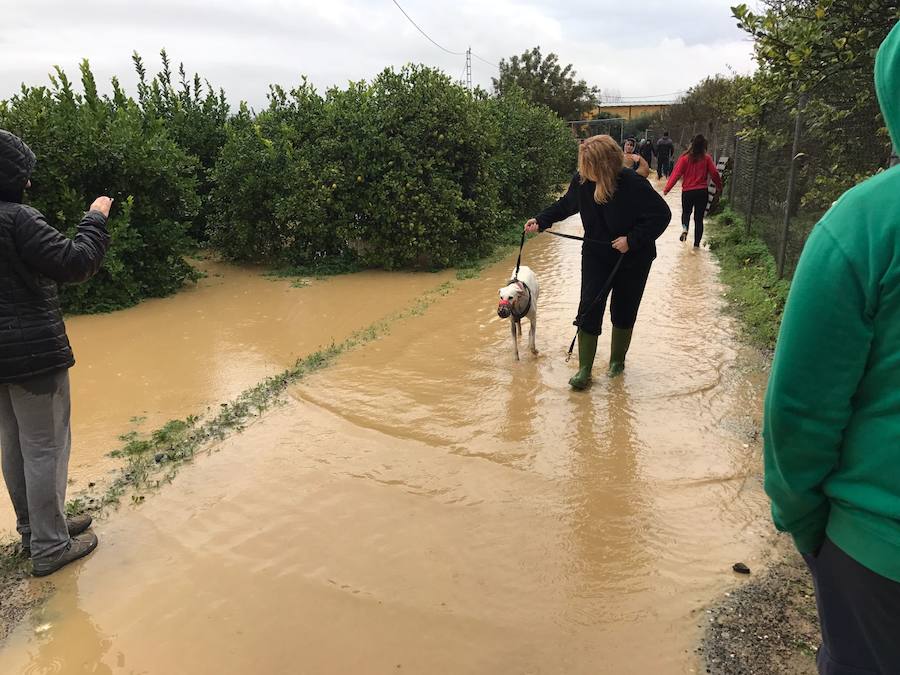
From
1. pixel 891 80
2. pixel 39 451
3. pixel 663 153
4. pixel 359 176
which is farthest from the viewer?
pixel 663 153

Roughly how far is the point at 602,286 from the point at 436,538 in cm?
289

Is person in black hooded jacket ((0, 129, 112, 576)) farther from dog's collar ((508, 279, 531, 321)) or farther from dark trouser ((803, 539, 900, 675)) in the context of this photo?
dog's collar ((508, 279, 531, 321))

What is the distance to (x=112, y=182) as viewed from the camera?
27.5 feet

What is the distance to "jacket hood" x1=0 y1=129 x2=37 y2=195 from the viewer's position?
310cm

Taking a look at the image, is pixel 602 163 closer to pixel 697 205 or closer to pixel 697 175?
pixel 697 175

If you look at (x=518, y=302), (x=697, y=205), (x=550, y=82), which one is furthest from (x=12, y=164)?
(x=550, y=82)

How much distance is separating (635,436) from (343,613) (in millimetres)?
2663

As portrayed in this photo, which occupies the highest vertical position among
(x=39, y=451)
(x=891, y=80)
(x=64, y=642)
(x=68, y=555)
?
(x=891, y=80)

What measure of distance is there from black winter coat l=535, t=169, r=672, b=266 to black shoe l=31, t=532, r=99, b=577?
4178 millimetres

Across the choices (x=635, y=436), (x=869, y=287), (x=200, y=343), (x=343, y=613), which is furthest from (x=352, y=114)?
(x=869, y=287)

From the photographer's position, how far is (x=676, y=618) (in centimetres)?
297

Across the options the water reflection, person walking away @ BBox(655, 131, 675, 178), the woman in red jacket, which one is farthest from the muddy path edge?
person walking away @ BBox(655, 131, 675, 178)

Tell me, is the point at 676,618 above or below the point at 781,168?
below

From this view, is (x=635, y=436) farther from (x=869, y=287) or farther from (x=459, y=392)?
(x=869, y=287)
